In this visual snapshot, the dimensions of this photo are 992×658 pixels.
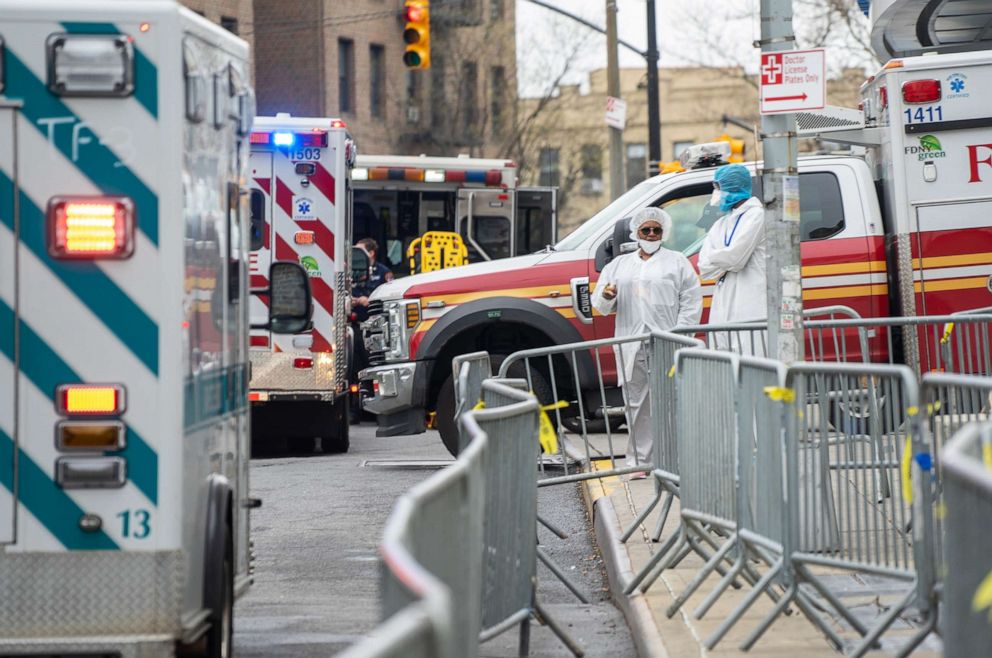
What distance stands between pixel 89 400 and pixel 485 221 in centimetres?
1781

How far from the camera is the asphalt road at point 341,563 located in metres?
7.34

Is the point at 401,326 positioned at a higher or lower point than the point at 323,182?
lower

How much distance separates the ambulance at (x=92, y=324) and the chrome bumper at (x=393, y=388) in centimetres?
781

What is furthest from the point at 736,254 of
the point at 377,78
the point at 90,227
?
the point at 377,78

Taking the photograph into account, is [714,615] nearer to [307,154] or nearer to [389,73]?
[307,154]

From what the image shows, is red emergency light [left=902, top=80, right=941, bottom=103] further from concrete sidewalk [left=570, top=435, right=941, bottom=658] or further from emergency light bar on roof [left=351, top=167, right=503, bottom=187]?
emergency light bar on roof [left=351, top=167, right=503, bottom=187]

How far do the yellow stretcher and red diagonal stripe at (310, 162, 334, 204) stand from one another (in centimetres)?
722

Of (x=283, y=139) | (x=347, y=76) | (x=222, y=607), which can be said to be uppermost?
(x=347, y=76)

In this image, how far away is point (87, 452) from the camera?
5387 mm

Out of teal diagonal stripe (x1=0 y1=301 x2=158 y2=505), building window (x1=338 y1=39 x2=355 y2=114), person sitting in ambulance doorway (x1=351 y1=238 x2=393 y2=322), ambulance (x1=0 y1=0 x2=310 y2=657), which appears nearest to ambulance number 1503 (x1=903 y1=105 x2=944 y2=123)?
person sitting in ambulance doorway (x1=351 y1=238 x2=393 y2=322)

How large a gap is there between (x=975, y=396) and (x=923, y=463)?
1.18m

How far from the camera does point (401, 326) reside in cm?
Answer: 1336

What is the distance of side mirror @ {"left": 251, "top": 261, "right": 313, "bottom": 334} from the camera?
6.84 meters

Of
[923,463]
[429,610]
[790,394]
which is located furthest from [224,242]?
[429,610]
